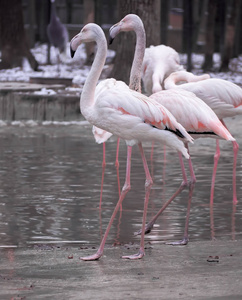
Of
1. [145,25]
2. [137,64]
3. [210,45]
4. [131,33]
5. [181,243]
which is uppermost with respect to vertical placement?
[137,64]

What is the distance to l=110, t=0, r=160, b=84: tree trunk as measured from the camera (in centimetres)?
1650

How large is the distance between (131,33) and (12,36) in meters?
6.40

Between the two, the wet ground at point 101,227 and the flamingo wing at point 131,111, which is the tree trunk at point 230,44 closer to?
the wet ground at point 101,227

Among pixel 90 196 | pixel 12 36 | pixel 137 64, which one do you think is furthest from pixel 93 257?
pixel 12 36

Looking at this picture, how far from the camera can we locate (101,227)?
7195 mm

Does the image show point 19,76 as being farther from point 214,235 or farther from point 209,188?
point 214,235

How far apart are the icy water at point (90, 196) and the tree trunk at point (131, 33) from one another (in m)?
4.31

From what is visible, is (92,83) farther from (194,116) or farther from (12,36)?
(12,36)

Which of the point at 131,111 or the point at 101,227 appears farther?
the point at 101,227

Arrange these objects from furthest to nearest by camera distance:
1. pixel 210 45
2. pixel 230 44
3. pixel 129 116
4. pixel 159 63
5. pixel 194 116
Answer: pixel 210 45, pixel 230 44, pixel 159 63, pixel 194 116, pixel 129 116

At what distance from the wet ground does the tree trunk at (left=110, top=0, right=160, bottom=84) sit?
192 inches

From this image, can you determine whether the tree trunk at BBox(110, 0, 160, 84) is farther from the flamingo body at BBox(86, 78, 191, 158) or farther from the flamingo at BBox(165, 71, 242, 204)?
the flamingo body at BBox(86, 78, 191, 158)

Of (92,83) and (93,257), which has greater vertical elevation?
(92,83)

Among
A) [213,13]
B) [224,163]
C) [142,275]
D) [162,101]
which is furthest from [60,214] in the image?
[213,13]
